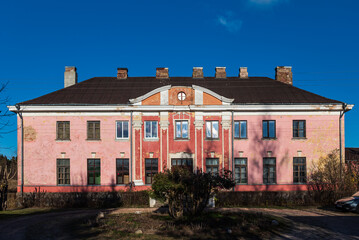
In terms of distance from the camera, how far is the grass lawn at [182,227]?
37.2 feet

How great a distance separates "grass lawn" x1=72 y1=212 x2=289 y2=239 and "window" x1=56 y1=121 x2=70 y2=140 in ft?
29.9

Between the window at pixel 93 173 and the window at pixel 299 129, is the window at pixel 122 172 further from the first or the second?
the window at pixel 299 129

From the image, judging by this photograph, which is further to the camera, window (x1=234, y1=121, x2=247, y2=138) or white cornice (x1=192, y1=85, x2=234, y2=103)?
window (x1=234, y1=121, x2=247, y2=138)

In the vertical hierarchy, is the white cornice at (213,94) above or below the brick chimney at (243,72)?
below

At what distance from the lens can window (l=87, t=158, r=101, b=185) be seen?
21.0 m

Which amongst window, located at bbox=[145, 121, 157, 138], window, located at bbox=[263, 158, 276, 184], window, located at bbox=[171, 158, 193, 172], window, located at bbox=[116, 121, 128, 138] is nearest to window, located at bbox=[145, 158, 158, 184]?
window, located at bbox=[171, 158, 193, 172]

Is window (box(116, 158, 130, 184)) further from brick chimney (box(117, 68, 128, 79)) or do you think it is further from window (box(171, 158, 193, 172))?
brick chimney (box(117, 68, 128, 79))

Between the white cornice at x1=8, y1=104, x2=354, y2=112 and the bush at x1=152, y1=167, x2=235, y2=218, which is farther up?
the white cornice at x1=8, y1=104, x2=354, y2=112

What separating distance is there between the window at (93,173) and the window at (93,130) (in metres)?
1.69

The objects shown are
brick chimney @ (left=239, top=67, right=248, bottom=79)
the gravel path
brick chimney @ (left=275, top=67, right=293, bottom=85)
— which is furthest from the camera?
brick chimney @ (left=239, top=67, right=248, bottom=79)

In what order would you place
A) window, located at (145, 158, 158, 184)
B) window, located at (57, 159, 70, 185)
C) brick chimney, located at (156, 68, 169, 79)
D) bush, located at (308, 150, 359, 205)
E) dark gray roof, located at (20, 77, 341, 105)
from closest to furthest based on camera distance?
bush, located at (308, 150, 359, 205) → window, located at (57, 159, 70, 185) → window, located at (145, 158, 158, 184) → dark gray roof, located at (20, 77, 341, 105) → brick chimney, located at (156, 68, 169, 79)

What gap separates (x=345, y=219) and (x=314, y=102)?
9.09m

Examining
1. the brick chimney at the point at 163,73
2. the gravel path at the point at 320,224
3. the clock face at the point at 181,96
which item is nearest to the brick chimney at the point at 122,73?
the brick chimney at the point at 163,73

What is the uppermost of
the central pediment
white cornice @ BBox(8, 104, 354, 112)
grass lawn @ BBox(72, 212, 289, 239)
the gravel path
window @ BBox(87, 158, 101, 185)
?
the central pediment
